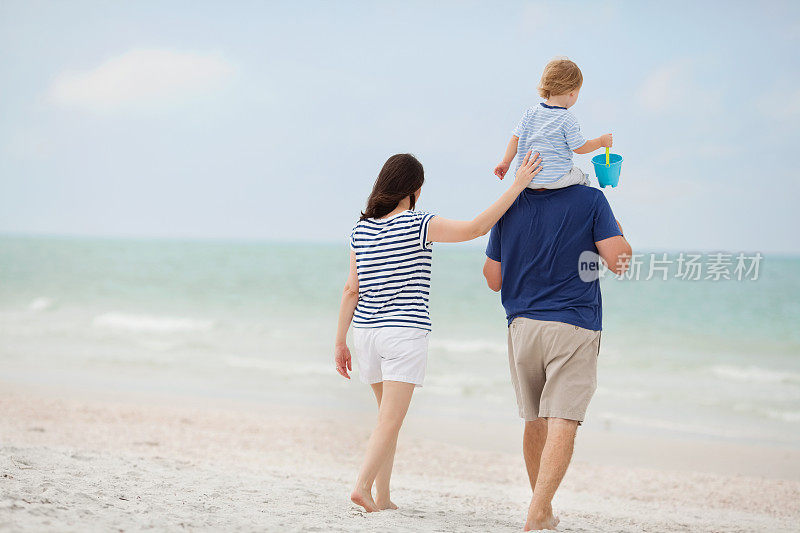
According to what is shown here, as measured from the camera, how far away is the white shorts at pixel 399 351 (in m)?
2.91

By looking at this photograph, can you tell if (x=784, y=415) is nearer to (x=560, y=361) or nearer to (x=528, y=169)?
(x=560, y=361)

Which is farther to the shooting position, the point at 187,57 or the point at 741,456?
the point at 187,57

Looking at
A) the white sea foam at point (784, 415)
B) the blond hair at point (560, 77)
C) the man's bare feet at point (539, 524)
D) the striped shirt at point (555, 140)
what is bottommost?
the white sea foam at point (784, 415)

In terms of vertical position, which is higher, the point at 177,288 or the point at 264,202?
the point at 264,202

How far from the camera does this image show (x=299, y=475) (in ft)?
15.2

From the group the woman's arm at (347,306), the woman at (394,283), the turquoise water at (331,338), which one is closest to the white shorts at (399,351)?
the woman at (394,283)

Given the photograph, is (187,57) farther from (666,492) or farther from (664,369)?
(666,492)

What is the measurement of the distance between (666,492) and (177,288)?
17.6 meters

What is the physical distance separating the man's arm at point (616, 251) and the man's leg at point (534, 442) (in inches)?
27.3

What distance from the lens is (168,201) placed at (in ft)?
119

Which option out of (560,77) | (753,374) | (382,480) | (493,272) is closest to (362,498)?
(382,480)

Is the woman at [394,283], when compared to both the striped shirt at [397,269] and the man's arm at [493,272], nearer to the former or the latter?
the striped shirt at [397,269]

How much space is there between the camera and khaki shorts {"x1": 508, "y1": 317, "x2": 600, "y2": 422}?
2.83m

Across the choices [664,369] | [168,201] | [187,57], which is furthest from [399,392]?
[168,201]
